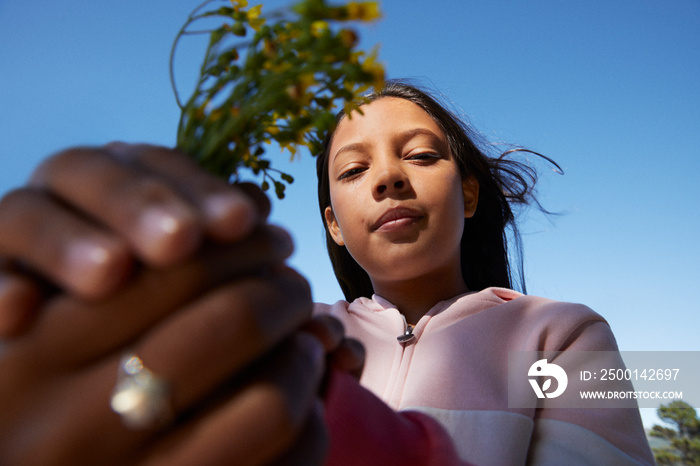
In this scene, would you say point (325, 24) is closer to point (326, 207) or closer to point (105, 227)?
point (105, 227)

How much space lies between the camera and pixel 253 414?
1.46 ft

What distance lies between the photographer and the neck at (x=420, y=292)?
167cm

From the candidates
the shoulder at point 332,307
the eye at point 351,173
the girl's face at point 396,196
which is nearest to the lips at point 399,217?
the girl's face at point 396,196

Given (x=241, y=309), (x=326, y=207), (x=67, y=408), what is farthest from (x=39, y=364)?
(x=326, y=207)

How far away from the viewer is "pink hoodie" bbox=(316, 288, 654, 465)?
1185mm

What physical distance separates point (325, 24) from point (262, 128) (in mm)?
136

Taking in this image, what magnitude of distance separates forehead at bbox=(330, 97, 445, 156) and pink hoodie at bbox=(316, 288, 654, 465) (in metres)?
0.53

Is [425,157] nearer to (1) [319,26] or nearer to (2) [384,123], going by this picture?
(2) [384,123]

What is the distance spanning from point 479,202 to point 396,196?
688 mm

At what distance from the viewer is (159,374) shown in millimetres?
424

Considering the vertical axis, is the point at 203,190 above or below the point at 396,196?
above

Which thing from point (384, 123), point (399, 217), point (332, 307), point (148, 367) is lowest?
point (332, 307)

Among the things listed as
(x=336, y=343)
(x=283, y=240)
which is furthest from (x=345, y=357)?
(x=283, y=240)

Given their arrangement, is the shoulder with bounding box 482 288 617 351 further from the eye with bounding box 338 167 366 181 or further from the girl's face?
the eye with bounding box 338 167 366 181
